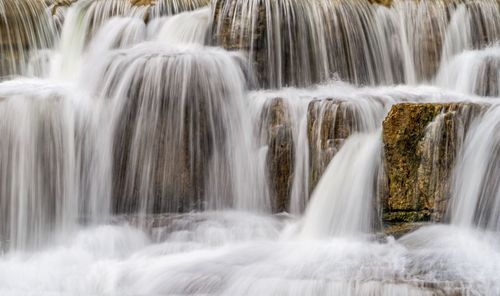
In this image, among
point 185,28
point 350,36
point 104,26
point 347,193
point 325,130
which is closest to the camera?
point 347,193

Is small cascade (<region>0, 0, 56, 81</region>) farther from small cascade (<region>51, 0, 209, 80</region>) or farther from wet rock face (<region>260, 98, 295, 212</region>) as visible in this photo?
wet rock face (<region>260, 98, 295, 212</region>)

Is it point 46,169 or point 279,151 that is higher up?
point 279,151

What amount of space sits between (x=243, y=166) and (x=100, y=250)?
90.7 inches

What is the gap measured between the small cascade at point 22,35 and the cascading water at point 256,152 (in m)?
0.04

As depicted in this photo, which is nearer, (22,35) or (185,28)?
(185,28)

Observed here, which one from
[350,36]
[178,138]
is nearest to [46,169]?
[178,138]

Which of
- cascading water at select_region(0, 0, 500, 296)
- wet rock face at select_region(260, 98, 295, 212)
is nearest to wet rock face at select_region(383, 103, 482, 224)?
cascading water at select_region(0, 0, 500, 296)

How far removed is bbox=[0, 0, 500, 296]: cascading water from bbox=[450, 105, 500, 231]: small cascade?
2 centimetres

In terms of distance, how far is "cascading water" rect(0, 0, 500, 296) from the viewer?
7488 mm

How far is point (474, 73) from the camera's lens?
39.3ft

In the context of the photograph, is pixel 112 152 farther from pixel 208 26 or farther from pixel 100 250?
pixel 208 26

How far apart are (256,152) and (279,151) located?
0.35 meters

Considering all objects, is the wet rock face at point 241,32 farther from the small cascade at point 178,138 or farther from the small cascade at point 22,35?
the small cascade at point 22,35

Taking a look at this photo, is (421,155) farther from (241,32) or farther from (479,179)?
(241,32)
